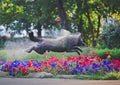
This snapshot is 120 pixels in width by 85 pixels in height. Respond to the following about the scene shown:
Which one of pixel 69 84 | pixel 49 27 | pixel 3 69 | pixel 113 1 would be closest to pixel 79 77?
pixel 69 84

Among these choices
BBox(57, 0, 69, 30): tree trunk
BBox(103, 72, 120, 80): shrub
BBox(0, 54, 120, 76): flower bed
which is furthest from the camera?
BBox(57, 0, 69, 30): tree trunk

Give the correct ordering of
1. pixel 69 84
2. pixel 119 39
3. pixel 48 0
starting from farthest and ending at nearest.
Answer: pixel 48 0 < pixel 119 39 < pixel 69 84

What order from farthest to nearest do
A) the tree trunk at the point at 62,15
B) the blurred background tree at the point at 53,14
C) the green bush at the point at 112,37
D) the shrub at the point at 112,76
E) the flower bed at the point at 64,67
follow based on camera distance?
the blurred background tree at the point at 53,14 < the tree trunk at the point at 62,15 < the green bush at the point at 112,37 < the flower bed at the point at 64,67 < the shrub at the point at 112,76

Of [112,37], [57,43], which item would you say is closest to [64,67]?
[57,43]

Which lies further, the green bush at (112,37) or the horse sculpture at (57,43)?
the green bush at (112,37)

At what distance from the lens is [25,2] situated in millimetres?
28328

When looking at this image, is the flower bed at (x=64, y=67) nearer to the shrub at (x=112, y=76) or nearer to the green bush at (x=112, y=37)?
the shrub at (x=112, y=76)

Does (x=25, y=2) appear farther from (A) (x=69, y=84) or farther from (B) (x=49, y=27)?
(A) (x=69, y=84)

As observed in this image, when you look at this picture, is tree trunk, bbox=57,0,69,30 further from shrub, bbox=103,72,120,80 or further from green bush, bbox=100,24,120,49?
shrub, bbox=103,72,120,80

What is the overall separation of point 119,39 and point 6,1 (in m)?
14.3

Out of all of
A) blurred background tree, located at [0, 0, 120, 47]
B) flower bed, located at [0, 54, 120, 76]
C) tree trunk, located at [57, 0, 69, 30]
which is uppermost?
blurred background tree, located at [0, 0, 120, 47]

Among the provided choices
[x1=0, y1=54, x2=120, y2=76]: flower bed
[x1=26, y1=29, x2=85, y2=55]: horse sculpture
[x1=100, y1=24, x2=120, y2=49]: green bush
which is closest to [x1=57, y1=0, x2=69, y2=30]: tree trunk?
[x1=100, y1=24, x2=120, y2=49]: green bush

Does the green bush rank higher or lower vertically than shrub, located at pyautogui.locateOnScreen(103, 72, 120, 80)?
higher

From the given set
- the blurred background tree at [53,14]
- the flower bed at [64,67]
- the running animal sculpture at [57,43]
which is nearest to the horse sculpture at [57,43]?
the running animal sculpture at [57,43]
